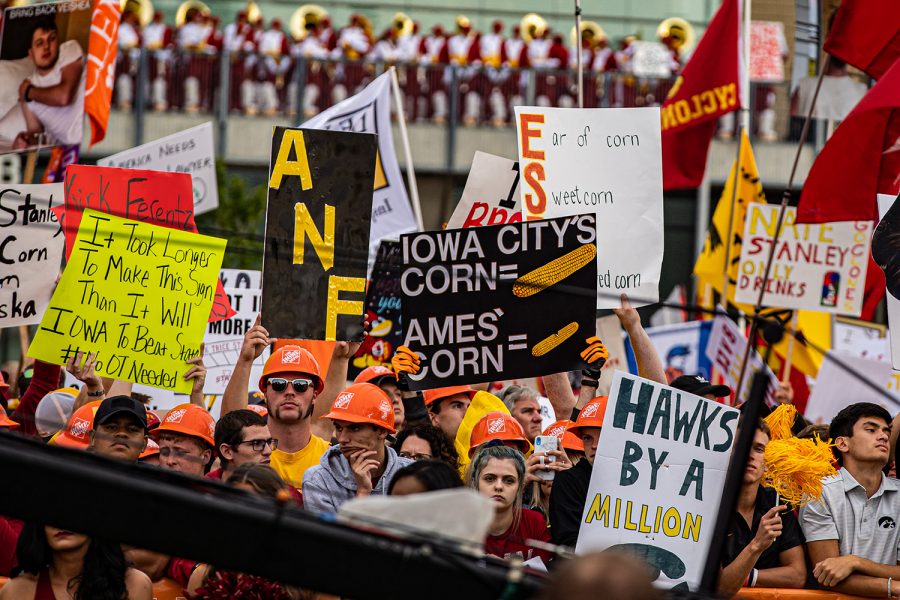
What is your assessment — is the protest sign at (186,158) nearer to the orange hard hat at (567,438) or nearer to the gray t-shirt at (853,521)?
the orange hard hat at (567,438)

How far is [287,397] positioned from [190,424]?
475 mm

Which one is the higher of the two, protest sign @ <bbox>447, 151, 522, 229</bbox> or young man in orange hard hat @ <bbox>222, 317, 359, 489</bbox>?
protest sign @ <bbox>447, 151, 522, 229</bbox>

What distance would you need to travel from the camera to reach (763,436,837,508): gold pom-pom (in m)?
6.36

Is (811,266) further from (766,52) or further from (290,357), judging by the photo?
(766,52)

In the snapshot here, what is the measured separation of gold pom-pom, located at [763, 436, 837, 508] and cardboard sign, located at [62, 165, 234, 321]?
3647 millimetres

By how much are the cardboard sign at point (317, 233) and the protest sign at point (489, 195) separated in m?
1.64

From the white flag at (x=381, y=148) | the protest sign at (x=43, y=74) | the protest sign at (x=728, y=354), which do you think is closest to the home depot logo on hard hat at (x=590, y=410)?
the protest sign at (x=728, y=354)

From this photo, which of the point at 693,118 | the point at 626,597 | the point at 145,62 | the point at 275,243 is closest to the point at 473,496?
the point at 626,597

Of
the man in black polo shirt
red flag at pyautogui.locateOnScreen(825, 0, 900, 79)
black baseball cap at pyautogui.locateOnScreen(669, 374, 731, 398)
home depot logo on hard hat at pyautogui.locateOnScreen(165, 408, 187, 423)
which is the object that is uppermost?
red flag at pyautogui.locateOnScreen(825, 0, 900, 79)

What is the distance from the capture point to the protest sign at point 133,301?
7328 mm

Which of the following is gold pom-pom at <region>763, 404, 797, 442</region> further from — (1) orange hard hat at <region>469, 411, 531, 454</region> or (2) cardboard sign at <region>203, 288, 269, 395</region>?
(2) cardboard sign at <region>203, 288, 269, 395</region>

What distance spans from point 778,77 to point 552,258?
61.8ft

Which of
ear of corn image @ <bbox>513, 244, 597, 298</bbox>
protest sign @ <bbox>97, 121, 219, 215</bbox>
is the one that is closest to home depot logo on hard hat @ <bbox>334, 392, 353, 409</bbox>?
ear of corn image @ <bbox>513, 244, 597, 298</bbox>

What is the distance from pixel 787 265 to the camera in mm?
12008
